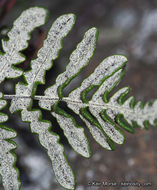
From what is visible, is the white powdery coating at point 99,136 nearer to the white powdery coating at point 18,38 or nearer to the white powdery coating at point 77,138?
the white powdery coating at point 77,138

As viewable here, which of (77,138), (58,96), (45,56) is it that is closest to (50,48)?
(45,56)

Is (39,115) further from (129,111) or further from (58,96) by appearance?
(129,111)

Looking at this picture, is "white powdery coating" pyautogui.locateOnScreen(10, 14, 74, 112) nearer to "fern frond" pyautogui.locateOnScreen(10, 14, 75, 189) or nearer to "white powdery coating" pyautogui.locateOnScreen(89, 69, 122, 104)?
"fern frond" pyautogui.locateOnScreen(10, 14, 75, 189)

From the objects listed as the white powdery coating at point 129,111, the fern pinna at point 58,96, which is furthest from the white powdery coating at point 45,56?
the white powdery coating at point 129,111

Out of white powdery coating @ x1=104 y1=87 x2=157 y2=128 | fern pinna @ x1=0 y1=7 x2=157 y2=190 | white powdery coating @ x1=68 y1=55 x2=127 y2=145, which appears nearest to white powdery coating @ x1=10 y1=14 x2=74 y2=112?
fern pinna @ x1=0 y1=7 x2=157 y2=190

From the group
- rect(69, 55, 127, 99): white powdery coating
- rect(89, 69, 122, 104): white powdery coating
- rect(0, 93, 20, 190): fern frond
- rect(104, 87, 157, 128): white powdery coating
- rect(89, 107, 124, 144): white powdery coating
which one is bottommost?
rect(0, 93, 20, 190): fern frond

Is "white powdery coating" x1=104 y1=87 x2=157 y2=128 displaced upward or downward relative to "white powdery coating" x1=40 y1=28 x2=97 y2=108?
downward

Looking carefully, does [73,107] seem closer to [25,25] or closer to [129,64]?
[25,25]
